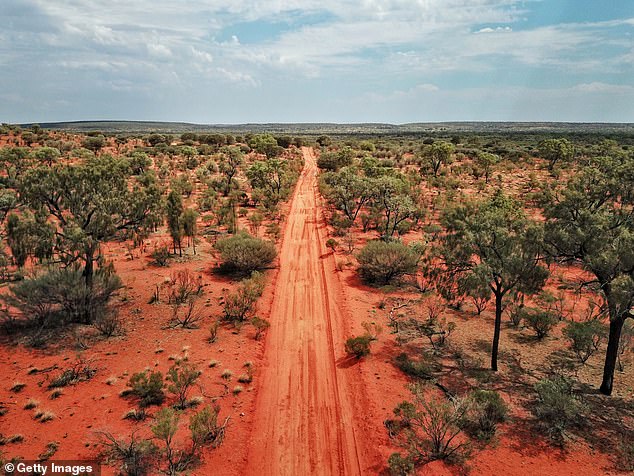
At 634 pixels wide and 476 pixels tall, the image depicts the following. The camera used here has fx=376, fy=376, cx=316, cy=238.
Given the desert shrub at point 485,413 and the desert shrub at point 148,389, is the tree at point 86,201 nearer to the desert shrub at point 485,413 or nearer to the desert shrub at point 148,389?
the desert shrub at point 148,389

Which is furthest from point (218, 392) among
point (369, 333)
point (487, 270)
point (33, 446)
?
point (487, 270)

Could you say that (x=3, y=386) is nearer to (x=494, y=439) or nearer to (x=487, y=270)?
(x=494, y=439)

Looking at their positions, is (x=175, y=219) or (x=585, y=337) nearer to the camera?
(x=585, y=337)

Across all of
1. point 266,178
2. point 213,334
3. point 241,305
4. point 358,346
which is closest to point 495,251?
point 358,346

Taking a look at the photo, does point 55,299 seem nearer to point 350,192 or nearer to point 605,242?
point 605,242

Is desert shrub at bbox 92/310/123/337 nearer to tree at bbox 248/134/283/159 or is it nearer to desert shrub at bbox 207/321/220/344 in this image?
desert shrub at bbox 207/321/220/344

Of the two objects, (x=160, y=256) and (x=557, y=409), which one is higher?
(x=160, y=256)

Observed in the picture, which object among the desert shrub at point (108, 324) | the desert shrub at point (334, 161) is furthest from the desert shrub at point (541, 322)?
the desert shrub at point (334, 161)
